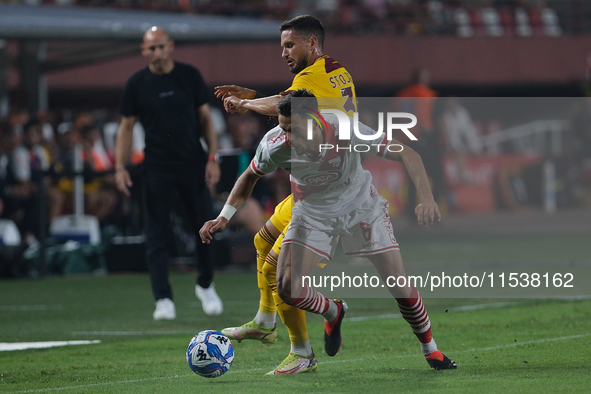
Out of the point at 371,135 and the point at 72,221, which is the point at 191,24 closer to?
the point at 72,221

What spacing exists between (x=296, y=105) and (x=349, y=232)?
837 mm

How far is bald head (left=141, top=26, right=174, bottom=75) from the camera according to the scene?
8.13 metres

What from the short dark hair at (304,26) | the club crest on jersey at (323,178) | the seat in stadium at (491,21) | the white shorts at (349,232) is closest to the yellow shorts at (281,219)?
the white shorts at (349,232)

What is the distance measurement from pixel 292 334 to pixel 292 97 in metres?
1.48

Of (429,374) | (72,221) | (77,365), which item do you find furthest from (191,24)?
(429,374)

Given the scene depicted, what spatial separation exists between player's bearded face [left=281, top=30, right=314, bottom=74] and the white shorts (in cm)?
92

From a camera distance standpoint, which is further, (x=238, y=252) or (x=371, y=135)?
(x=238, y=252)

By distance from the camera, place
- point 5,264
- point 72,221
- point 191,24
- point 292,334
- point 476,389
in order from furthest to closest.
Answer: point 191,24
point 72,221
point 5,264
point 292,334
point 476,389

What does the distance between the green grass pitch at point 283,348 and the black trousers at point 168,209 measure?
20.3 inches

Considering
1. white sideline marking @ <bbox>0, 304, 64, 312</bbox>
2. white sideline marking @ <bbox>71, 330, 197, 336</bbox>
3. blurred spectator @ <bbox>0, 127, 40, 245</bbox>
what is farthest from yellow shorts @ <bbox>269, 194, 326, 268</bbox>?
blurred spectator @ <bbox>0, 127, 40, 245</bbox>

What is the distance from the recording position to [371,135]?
545 centimetres

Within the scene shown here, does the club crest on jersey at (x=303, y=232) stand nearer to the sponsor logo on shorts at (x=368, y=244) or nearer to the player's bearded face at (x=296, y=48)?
the sponsor logo on shorts at (x=368, y=244)

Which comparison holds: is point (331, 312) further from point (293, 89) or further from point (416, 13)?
point (416, 13)

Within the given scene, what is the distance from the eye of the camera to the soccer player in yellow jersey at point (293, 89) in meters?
5.54
